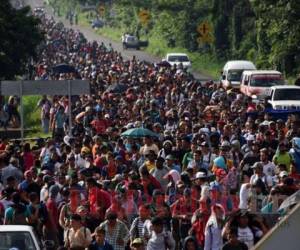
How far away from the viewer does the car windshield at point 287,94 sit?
44.3 m

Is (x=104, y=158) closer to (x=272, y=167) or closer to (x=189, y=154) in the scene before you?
(x=189, y=154)

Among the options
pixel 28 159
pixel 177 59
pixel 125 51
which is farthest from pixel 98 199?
pixel 125 51

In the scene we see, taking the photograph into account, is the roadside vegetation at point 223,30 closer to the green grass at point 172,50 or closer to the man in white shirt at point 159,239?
the green grass at point 172,50

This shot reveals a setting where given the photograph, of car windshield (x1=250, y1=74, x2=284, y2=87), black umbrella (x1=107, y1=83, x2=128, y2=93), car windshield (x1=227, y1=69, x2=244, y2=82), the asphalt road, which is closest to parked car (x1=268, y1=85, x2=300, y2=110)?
car windshield (x1=250, y1=74, x2=284, y2=87)

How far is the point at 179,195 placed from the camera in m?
22.9

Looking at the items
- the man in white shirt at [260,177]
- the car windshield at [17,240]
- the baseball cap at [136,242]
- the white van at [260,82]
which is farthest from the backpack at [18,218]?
the white van at [260,82]

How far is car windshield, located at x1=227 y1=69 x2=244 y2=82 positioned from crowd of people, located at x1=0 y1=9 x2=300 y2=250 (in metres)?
19.3

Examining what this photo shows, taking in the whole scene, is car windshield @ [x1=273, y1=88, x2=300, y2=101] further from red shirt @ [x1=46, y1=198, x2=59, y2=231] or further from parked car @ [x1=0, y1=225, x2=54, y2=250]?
parked car @ [x1=0, y1=225, x2=54, y2=250]

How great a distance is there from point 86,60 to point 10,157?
169ft

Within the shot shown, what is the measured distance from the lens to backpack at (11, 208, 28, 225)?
21.5 metres

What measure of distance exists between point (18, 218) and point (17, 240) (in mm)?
3120

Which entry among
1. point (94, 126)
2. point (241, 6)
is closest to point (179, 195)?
point (94, 126)

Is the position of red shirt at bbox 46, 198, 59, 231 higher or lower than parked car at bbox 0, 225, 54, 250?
lower

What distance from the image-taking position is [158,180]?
984 inches
